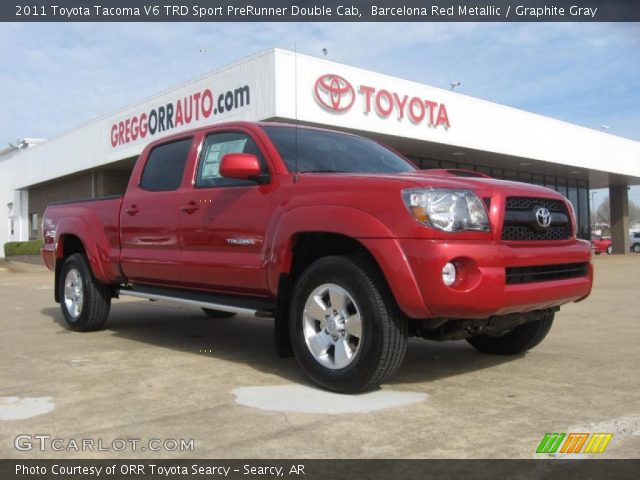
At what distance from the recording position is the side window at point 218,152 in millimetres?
5137

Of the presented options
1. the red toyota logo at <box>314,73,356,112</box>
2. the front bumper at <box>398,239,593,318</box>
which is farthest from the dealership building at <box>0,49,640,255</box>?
the front bumper at <box>398,239,593,318</box>

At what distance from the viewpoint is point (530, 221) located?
13.8 feet

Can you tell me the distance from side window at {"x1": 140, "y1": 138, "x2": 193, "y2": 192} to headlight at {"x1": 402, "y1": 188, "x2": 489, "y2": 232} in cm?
264

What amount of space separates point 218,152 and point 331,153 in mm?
1037

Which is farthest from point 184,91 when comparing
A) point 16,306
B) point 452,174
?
point 452,174

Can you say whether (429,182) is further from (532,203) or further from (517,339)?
(517,339)

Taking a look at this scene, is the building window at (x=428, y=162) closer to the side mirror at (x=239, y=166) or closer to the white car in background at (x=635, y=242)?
the side mirror at (x=239, y=166)

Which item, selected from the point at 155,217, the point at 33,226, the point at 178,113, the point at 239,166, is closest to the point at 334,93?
the point at 178,113

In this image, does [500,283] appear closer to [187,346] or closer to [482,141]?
[187,346]
